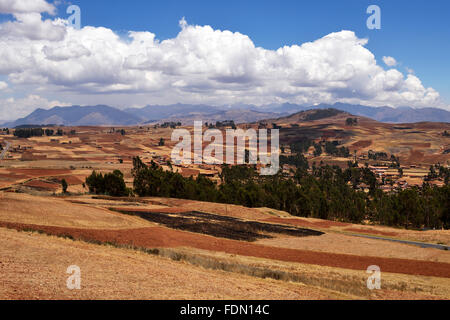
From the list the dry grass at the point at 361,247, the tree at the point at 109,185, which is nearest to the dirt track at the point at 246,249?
the dry grass at the point at 361,247

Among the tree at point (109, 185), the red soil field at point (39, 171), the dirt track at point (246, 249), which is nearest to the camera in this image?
the dirt track at point (246, 249)

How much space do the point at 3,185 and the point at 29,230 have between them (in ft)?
285

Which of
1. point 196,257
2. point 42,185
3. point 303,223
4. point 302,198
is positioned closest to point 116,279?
point 196,257

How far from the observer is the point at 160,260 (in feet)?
94.0

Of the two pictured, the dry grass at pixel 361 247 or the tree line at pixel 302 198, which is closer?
the dry grass at pixel 361 247

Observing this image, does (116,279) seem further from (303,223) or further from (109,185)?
(109,185)

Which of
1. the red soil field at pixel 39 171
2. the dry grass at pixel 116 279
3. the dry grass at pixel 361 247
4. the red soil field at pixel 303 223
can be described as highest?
the dry grass at pixel 116 279

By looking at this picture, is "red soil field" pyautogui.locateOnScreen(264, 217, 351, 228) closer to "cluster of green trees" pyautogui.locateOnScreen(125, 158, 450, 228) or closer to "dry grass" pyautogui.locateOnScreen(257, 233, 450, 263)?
"dry grass" pyautogui.locateOnScreen(257, 233, 450, 263)

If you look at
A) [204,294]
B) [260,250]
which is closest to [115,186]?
[260,250]

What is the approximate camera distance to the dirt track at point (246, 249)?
36.4 meters

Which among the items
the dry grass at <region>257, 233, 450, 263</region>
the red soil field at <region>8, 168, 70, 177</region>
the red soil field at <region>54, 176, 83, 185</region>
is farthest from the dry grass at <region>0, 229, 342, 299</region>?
the red soil field at <region>8, 168, 70, 177</region>

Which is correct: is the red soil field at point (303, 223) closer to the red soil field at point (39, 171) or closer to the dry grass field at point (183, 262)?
the dry grass field at point (183, 262)

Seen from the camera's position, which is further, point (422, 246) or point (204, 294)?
point (422, 246)
